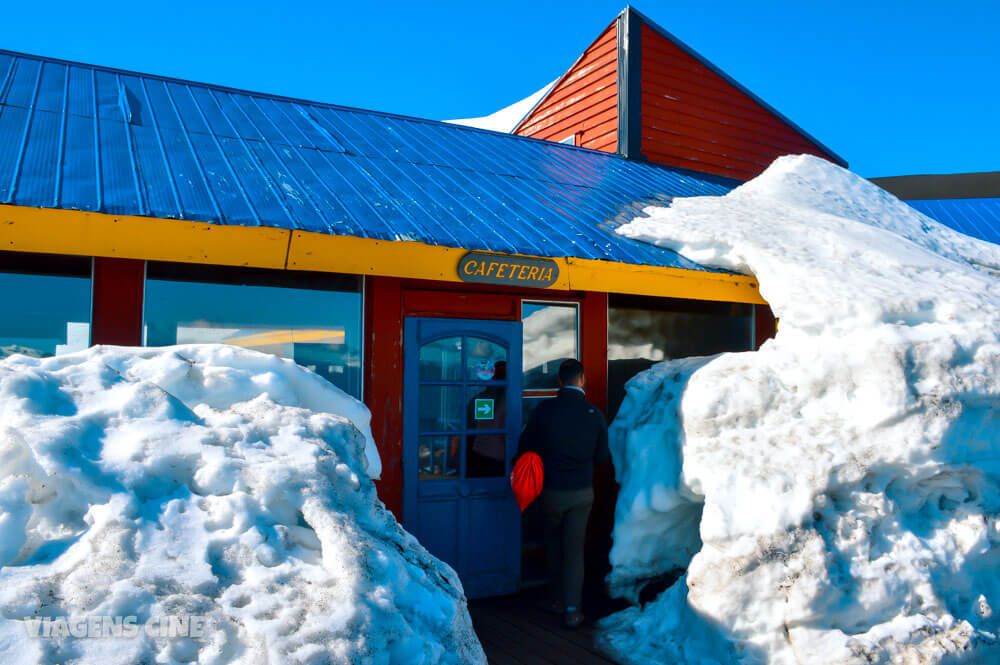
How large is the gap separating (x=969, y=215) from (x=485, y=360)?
8.96 m

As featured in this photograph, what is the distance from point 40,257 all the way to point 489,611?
3896 millimetres

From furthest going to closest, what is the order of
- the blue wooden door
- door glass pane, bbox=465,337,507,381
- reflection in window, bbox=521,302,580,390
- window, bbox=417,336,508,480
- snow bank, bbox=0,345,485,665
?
reflection in window, bbox=521,302,580,390 → door glass pane, bbox=465,337,507,381 → window, bbox=417,336,508,480 → the blue wooden door → snow bank, bbox=0,345,485,665

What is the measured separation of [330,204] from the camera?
460cm

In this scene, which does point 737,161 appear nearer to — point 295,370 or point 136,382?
point 295,370

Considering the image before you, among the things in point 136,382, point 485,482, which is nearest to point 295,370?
point 136,382

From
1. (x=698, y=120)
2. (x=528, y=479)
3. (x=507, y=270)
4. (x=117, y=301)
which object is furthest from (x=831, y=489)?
(x=698, y=120)

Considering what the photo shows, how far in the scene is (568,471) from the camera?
4.82 meters

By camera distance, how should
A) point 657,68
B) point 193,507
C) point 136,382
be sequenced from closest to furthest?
point 193,507, point 136,382, point 657,68

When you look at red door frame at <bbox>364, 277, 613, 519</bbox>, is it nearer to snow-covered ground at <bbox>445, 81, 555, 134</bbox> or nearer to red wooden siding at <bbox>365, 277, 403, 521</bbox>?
red wooden siding at <bbox>365, 277, 403, 521</bbox>

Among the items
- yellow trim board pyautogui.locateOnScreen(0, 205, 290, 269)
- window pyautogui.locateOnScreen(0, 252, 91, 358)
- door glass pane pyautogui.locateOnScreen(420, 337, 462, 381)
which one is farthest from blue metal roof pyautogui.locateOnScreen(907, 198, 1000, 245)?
window pyautogui.locateOnScreen(0, 252, 91, 358)

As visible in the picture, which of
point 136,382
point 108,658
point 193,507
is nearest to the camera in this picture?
point 108,658

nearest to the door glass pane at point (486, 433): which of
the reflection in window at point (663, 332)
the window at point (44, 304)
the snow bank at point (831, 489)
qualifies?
the snow bank at point (831, 489)

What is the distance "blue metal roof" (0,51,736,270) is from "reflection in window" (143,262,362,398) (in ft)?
2.18

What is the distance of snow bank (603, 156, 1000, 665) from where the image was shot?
3754 mm
